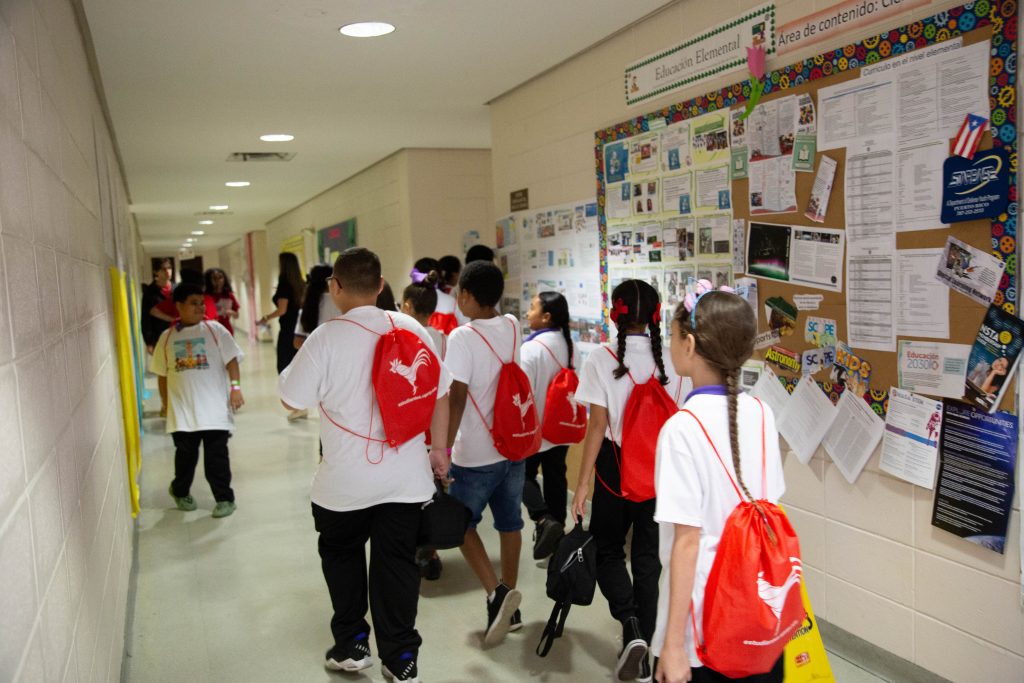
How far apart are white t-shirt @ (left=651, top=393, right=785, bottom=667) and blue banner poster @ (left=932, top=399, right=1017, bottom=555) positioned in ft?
3.26

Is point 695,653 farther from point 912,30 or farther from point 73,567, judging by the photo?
point 912,30

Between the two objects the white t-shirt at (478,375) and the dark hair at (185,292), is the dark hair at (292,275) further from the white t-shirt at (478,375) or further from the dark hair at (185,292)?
the white t-shirt at (478,375)

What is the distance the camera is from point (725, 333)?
67.4 inches

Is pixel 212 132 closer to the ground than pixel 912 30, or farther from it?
farther from it

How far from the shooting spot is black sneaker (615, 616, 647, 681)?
2760 millimetres

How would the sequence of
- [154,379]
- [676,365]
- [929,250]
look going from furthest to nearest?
[154,379], [929,250], [676,365]

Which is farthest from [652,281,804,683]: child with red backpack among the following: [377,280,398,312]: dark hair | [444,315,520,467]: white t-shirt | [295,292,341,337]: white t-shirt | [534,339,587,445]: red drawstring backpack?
[295,292,341,337]: white t-shirt

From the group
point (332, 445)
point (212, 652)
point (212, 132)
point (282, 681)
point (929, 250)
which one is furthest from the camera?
point (212, 132)

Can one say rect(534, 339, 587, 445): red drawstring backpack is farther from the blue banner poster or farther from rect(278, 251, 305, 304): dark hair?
rect(278, 251, 305, 304): dark hair

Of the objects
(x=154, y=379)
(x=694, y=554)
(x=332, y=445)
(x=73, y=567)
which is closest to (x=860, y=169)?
(x=694, y=554)

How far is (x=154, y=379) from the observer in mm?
11977

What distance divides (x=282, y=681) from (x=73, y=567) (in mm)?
1419

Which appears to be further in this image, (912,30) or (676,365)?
(912,30)

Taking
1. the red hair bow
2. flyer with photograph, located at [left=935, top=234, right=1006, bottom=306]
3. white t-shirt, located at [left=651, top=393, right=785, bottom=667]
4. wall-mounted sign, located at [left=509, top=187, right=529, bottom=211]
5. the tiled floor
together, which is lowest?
the tiled floor
